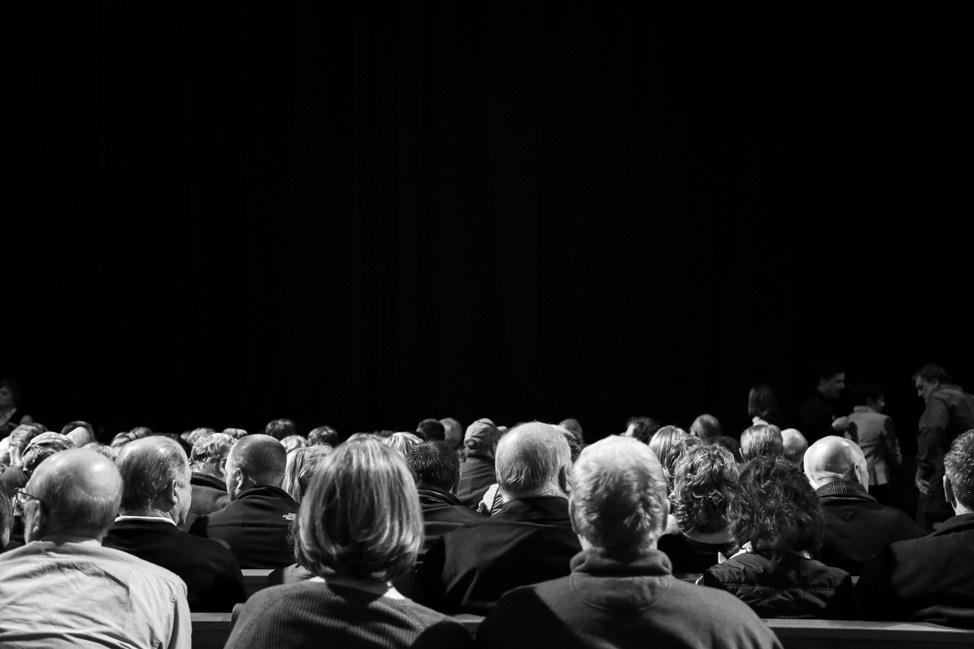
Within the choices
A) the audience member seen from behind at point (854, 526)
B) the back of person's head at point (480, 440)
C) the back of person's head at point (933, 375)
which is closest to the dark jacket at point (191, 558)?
the audience member seen from behind at point (854, 526)

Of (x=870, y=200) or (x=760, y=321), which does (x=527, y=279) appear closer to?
(x=760, y=321)

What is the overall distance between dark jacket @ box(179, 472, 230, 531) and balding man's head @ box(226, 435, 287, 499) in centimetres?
49

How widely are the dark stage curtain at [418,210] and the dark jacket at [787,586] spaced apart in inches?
333

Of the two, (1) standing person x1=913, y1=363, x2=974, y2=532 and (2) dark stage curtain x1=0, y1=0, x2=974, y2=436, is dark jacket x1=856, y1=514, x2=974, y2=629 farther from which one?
(2) dark stage curtain x1=0, y1=0, x2=974, y2=436

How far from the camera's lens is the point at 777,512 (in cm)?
295

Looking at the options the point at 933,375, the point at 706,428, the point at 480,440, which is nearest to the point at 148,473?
the point at 480,440

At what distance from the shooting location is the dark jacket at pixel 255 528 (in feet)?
13.2

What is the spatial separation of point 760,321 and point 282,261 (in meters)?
5.38

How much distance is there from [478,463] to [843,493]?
7.91 feet

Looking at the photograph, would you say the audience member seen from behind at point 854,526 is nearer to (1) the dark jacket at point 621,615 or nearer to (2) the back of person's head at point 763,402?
(1) the dark jacket at point 621,615

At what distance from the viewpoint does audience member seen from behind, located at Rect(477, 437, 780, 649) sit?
6.47ft

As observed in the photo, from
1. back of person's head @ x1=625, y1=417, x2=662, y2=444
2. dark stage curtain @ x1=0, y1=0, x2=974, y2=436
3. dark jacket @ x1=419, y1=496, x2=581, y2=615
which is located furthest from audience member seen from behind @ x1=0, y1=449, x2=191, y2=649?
dark stage curtain @ x1=0, y1=0, x2=974, y2=436

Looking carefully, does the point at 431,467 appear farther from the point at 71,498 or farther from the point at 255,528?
the point at 71,498

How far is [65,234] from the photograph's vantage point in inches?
469
